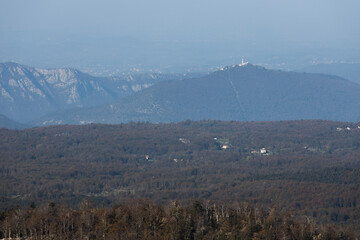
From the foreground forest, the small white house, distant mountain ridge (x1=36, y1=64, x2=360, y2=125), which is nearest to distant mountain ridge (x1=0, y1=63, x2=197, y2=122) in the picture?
distant mountain ridge (x1=36, y1=64, x2=360, y2=125)

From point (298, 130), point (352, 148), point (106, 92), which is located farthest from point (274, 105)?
point (352, 148)

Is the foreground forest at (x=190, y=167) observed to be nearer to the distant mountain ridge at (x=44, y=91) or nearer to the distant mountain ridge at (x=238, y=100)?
the distant mountain ridge at (x=238, y=100)

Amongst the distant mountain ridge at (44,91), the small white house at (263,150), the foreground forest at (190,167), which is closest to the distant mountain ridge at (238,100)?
the distant mountain ridge at (44,91)

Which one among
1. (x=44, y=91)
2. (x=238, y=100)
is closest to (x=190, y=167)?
(x=238, y=100)

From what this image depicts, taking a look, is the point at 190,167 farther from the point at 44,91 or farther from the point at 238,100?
the point at 44,91

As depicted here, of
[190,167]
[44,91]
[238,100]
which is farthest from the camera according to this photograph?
[44,91]

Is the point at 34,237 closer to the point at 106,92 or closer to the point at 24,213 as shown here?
the point at 24,213

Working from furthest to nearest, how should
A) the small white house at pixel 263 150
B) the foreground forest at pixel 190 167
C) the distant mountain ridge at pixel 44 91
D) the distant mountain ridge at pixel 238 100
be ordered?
the distant mountain ridge at pixel 44 91
the distant mountain ridge at pixel 238 100
the small white house at pixel 263 150
the foreground forest at pixel 190 167
